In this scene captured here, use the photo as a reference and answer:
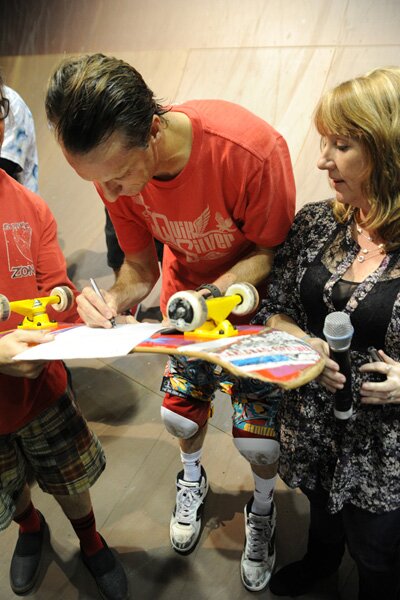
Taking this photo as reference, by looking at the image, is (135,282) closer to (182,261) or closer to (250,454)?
(182,261)

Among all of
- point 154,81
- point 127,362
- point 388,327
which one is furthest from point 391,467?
point 154,81

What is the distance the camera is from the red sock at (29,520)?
1.59 m

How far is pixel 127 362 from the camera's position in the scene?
99.0 inches

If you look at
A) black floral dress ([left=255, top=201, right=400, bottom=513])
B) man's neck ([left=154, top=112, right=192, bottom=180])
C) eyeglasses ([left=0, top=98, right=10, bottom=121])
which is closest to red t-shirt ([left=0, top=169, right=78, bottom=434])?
eyeglasses ([left=0, top=98, right=10, bottom=121])

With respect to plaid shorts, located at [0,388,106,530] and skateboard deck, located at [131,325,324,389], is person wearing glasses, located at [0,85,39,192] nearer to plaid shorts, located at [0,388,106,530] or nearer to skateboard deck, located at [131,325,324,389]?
plaid shorts, located at [0,388,106,530]

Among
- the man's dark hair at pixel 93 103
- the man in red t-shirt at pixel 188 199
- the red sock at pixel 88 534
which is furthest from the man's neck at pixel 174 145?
the red sock at pixel 88 534

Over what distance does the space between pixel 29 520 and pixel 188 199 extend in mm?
1131

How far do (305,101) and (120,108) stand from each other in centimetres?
216

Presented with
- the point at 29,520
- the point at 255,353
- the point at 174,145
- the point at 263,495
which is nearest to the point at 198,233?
the point at 174,145

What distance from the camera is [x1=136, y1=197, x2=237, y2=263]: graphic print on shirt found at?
1.24 metres

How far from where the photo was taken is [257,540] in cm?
151

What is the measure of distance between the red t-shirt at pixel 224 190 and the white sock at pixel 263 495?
0.65 metres

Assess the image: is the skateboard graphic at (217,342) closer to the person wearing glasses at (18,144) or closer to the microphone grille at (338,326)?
the microphone grille at (338,326)

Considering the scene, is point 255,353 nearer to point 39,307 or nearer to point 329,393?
point 329,393
